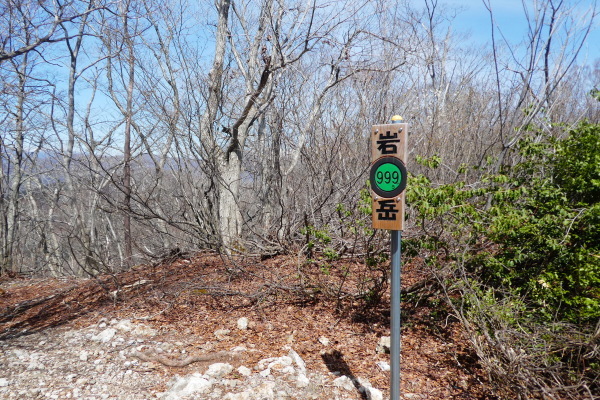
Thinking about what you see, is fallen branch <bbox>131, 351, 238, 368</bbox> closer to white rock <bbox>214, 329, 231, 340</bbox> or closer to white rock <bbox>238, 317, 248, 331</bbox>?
white rock <bbox>214, 329, 231, 340</bbox>

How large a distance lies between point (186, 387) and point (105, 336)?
154cm

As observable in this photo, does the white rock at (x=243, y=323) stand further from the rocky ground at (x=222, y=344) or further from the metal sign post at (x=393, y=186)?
the metal sign post at (x=393, y=186)

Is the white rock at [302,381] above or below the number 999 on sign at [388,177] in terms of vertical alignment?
below

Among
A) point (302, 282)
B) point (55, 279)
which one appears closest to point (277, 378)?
point (302, 282)

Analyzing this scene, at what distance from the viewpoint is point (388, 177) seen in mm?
2801

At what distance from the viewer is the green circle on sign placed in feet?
9.10

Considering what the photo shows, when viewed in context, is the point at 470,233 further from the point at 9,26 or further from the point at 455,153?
the point at 9,26

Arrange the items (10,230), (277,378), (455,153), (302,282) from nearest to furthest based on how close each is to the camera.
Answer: (277,378) < (302,282) < (455,153) < (10,230)

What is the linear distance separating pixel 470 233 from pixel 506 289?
0.67 metres

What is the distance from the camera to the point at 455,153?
27.0 ft

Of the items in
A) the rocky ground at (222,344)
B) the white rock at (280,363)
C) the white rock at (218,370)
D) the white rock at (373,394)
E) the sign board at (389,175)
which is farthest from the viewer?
the white rock at (280,363)

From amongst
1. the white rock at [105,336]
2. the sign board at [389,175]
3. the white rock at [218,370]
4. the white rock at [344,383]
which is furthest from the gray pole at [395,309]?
the white rock at [105,336]

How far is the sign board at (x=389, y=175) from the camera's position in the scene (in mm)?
2762

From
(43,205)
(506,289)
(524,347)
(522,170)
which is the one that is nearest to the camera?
(524,347)
